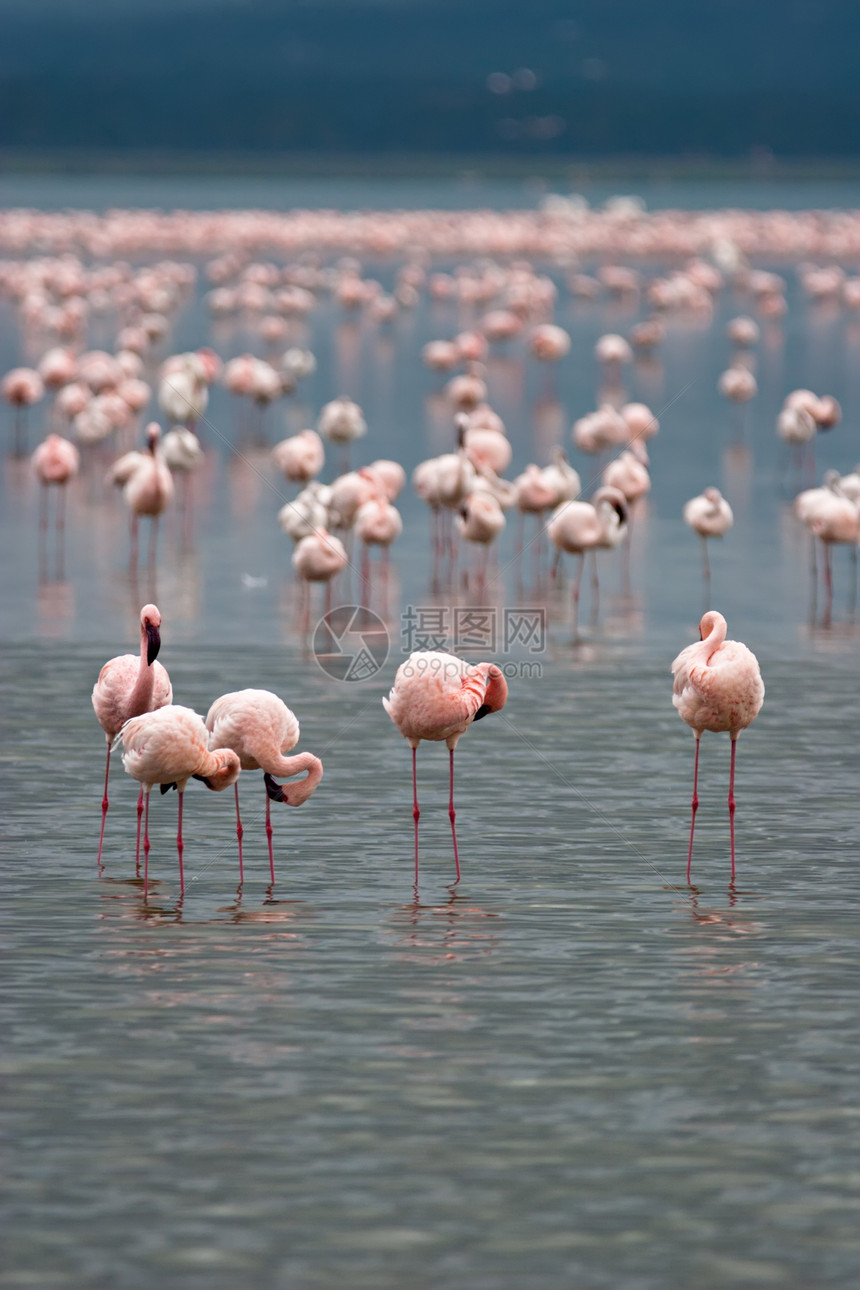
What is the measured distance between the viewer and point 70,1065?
9.22 meters

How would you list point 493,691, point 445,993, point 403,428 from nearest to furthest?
point 445,993
point 493,691
point 403,428

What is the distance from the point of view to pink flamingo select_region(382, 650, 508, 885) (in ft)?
39.7

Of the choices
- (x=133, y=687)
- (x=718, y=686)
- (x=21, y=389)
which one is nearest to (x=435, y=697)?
(x=718, y=686)

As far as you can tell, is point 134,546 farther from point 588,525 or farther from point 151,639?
point 151,639

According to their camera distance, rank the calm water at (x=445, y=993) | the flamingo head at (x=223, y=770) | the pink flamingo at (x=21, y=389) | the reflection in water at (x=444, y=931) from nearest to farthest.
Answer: the calm water at (x=445, y=993), the reflection in water at (x=444, y=931), the flamingo head at (x=223, y=770), the pink flamingo at (x=21, y=389)

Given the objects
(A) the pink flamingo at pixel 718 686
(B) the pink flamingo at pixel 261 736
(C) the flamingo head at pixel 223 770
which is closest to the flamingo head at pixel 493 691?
(A) the pink flamingo at pixel 718 686

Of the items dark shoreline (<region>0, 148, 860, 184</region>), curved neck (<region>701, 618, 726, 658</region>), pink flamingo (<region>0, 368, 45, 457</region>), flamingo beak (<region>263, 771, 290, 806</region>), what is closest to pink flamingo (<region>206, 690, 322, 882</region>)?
flamingo beak (<region>263, 771, 290, 806</region>)

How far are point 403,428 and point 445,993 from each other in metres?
23.5

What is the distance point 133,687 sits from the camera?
1220 centimetres

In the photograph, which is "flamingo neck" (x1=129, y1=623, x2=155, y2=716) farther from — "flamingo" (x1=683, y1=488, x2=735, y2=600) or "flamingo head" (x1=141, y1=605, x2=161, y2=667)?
"flamingo" (x1=683, y1=488, x2=735, y2=600)

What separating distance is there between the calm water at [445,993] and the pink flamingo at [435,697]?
2.32 ft

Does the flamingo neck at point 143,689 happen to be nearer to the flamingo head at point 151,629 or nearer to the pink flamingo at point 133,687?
the pink flamingo at point 133,687

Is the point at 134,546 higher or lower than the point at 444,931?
higher

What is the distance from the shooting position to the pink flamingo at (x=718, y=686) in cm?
1213
